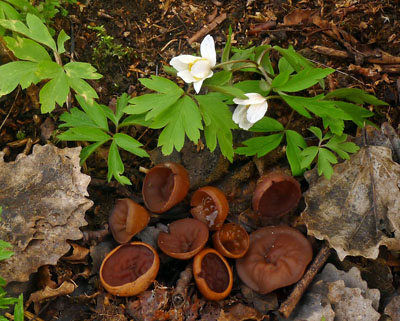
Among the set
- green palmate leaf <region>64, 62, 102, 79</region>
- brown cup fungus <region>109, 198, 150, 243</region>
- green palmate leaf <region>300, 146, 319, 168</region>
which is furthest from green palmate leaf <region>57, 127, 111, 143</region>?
green palmate leaf <region>300, 146, 319, 168</region>

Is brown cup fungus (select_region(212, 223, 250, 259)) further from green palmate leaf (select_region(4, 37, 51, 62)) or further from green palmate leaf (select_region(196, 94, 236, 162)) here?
green palmate leaf (select_region(4, 37, 51, 62))

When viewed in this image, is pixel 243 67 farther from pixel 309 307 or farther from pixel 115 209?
pixel 309 307

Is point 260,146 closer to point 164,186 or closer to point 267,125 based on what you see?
point 267,125

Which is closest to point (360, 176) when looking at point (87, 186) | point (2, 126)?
point (87, 186)

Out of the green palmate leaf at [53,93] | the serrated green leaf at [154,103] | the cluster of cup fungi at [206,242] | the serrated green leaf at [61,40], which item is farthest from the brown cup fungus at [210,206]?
the serrated green leaf at [61,40]

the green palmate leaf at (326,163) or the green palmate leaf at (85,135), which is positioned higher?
the green palmate leaf at (85,135)

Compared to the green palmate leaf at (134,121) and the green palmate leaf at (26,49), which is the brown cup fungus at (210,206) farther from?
the green palmate leaf at (26,49)
